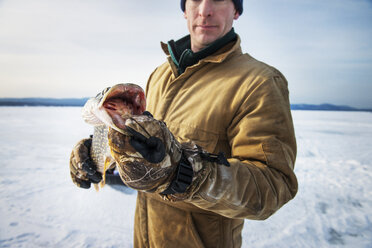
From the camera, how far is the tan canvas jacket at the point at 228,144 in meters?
1.10

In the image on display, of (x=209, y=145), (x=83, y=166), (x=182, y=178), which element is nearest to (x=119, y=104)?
(x=182, y=178)

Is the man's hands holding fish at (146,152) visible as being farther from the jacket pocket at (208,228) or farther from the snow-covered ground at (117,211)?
the snow-covered ground at (117,211)

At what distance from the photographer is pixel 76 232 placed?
3977 millimetres

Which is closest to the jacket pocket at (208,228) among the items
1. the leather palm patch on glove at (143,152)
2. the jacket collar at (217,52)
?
the leather palm patch on glove at (143,152)

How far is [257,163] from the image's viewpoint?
121 cm

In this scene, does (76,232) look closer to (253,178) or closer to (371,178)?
(253,178)

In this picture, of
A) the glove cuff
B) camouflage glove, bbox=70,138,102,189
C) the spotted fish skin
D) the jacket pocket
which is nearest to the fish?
the glove cuff

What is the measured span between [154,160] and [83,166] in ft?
3.94

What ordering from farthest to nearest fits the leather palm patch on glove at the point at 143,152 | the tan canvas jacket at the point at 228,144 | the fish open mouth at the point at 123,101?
the tan canvas jacket at the point at 228,144
the fish open mouth at the point at 123,101
the leather palm patch on glove at the point at 143,152

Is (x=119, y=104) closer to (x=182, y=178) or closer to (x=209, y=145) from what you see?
(x=182, y=178)

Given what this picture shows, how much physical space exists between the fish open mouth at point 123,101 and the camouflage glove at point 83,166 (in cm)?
101

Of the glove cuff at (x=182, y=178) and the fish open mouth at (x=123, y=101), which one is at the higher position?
the fish open mouth at (x=123, y=101)

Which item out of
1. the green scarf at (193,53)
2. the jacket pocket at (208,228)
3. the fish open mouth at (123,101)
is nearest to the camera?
the fish open mouth at (123,101)

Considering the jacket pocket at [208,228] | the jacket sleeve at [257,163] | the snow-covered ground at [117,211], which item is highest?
the jacket sleeve at [257,163]
